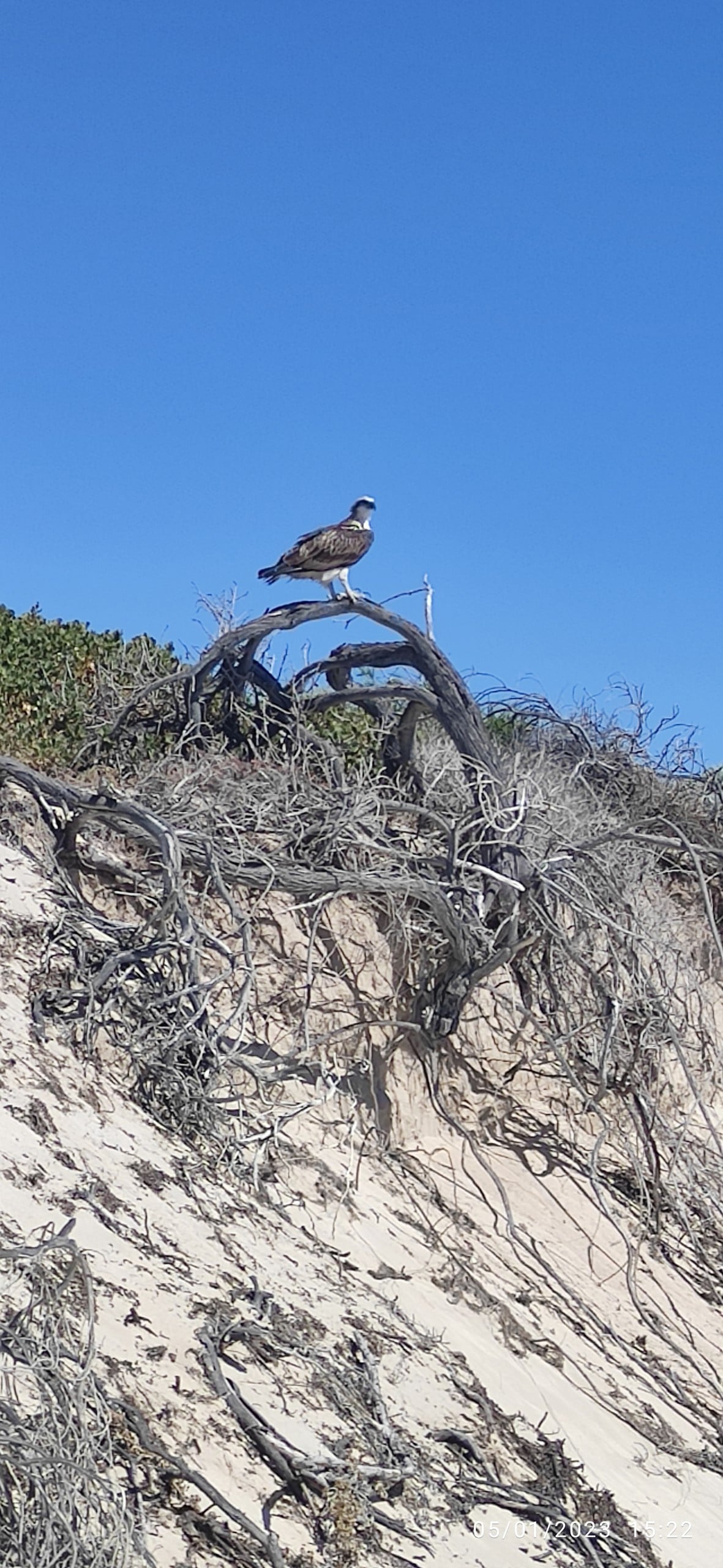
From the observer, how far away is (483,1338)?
633 cm

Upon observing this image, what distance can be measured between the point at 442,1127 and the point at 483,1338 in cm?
168

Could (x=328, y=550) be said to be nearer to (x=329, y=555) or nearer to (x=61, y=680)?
Answer: (x=329, y=555)

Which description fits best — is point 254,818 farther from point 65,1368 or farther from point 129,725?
point 65,1368

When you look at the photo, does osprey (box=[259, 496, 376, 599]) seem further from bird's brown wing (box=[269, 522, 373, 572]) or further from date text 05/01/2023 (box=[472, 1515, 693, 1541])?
date text 05/01/2023 (box=[472, 1515, 693, 1541])

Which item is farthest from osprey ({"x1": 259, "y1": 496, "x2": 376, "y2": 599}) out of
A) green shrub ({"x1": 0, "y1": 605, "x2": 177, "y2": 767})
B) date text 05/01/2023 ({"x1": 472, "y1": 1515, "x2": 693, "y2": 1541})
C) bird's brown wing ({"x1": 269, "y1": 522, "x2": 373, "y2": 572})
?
date text 05/01/2023 ({"x1": 472, "y1": 1515, "x2": 693, "y2": 1541})

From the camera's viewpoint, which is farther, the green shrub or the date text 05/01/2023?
the green shrub

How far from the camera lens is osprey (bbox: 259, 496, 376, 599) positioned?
7.96m

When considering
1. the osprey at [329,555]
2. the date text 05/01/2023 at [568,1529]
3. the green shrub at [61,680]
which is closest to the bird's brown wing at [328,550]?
the osprey at [329,555]

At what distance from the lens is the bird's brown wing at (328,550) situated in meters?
7.95

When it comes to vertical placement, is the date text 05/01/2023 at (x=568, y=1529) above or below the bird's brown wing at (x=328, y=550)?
below

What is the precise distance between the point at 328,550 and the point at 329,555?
3 centimetres

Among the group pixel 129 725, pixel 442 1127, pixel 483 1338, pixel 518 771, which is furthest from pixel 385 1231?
pixel 129 725

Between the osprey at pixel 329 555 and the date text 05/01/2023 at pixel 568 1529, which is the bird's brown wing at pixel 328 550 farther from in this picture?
the date text 05/01/2023 at pixel 568 1529

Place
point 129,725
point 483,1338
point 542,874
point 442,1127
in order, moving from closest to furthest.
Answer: point 483,1338 < point 542,874 < point 442,1127 < point 129,725
